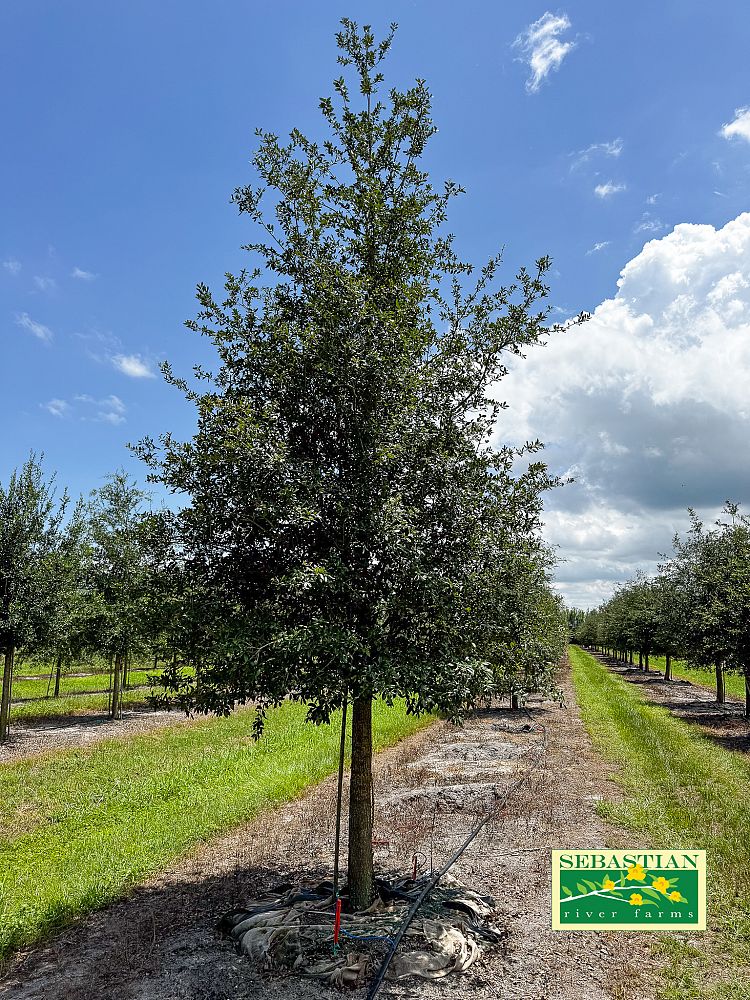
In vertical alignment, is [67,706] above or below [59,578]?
below

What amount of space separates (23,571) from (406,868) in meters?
18.0

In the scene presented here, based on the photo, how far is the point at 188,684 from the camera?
7.48m

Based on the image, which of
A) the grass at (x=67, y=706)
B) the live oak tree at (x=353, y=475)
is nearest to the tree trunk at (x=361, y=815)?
the live oak tree at (x=353, y=475)

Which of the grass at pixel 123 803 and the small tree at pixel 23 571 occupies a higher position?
the small tree at pixel 23 571

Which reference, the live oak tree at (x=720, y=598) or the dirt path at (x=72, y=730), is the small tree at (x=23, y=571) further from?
the live oak tree at (x=720, y=598)

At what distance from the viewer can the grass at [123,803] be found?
9.22 m

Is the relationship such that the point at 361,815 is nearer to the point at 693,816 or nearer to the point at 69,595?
the point at 693,816

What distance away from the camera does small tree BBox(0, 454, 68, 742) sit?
2138cm

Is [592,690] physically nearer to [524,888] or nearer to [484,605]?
[524,888]

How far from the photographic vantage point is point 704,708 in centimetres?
3138

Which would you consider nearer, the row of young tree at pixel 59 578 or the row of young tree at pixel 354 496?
the row of young tree at pixel 354 496

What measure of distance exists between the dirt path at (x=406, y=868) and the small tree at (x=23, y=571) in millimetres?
12922

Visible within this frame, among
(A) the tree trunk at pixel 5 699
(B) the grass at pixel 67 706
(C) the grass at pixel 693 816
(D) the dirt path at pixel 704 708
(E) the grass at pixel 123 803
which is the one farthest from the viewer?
(B) the grass at pixel 67 706

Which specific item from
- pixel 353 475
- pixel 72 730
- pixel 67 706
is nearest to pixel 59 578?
pixel 72 730
